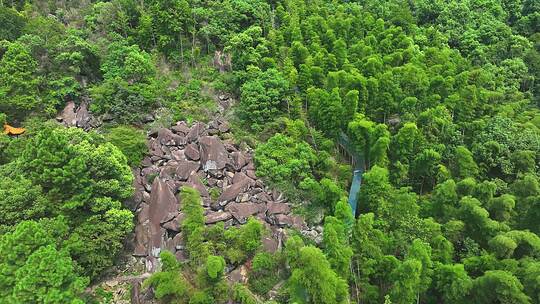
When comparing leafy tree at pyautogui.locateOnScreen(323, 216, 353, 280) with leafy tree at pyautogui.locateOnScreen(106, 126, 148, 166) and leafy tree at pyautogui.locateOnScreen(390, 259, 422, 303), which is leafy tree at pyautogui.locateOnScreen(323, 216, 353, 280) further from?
leafy tree at pyautogui.locateOnScreen(106, 126, 148, 166)

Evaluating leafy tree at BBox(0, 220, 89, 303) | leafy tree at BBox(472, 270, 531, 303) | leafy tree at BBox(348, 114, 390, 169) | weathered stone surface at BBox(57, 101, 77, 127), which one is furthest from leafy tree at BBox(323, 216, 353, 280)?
weathered stone surface at BBox(57, 101, 77, 127)

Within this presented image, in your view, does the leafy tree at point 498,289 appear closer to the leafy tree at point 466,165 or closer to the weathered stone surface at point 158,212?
the leafy tree at point 466,165

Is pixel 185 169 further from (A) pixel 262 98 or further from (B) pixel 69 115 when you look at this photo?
(B) pixel 69 115

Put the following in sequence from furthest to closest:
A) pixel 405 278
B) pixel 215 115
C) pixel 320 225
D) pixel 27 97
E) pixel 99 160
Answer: pixel 215 115 < pixel 27 97 < pixel 320 225 < pixel 99 160 < pixel 405 278

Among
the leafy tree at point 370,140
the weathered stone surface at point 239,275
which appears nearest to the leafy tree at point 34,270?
the weathered stone surface at point 239,275

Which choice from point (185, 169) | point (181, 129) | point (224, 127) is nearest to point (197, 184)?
point (185, 169)

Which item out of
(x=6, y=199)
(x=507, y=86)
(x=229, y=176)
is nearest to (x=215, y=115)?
(x=229, y=176)

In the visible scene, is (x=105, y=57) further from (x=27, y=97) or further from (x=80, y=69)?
(x=27, y=97)
